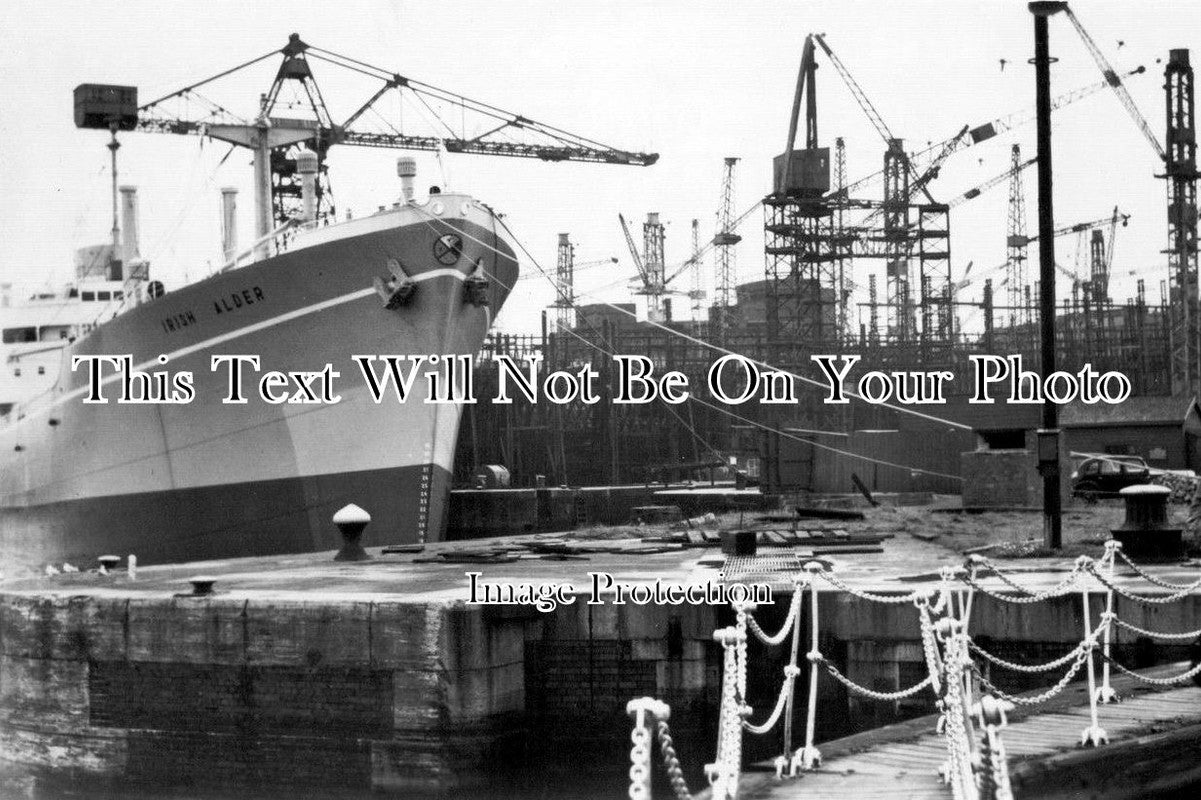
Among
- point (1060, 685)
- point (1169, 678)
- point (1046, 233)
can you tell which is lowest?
point (1169, 678)

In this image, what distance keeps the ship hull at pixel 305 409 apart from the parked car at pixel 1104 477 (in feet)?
43.5

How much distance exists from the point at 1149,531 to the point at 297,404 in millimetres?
18410

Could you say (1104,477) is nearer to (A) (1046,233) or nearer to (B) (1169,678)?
(A) (1046,233)

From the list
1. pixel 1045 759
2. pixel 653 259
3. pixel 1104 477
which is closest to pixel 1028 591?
pixel 1045 759

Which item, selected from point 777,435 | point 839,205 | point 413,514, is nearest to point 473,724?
point 413,514

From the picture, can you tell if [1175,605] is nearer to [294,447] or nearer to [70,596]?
[70,596]

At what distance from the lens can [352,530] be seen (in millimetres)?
21453

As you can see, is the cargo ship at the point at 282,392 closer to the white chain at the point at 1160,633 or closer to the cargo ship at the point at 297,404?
the cargo ship at the point at 297,404

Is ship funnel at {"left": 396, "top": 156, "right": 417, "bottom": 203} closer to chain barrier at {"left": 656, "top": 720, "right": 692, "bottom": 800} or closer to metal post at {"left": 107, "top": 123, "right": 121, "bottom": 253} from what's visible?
metal post at {"left": 107, "top": 123, "right": 121, "bottom": 253}

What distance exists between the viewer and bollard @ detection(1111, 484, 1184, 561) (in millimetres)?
16609

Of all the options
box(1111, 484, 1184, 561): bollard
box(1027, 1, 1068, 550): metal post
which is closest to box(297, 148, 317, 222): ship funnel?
box(1027, 1, 1068, 550): metal post

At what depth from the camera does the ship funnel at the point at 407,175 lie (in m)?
30.9

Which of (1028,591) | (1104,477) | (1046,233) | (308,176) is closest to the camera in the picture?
(1028,591)

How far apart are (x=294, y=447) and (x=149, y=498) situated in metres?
4.65
